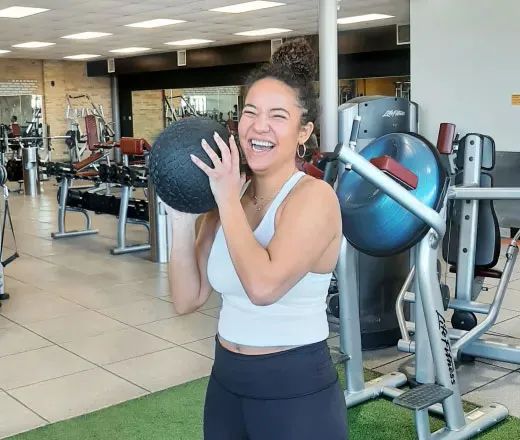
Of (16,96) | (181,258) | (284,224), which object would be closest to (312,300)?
(284,224)

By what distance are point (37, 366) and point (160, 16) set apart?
24.4 ft

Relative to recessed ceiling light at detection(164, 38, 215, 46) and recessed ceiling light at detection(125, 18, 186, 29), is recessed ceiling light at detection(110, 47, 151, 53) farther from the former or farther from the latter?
recessed ceiling light at detection(125, 18, 186, 29)

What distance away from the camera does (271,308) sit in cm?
138

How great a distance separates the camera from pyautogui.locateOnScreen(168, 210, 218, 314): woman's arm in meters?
1.52

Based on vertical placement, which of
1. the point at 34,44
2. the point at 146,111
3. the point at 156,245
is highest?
the point at 34,44

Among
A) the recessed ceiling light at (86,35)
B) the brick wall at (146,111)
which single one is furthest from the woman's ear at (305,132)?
the brick wall at (146,111)

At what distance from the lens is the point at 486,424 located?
112 inches

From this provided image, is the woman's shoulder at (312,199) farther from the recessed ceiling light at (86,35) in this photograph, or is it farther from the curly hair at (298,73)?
the recessed ceiling light at (86,35)

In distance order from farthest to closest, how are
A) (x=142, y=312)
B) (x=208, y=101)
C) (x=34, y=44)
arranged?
(x=208, y=101), (x=34, y=44), (x=142, y=312)

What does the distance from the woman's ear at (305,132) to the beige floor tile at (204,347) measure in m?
2.55

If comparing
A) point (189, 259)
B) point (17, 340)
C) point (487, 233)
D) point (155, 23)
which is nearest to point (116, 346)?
point (17, 340)

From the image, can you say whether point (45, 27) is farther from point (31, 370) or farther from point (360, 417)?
point (360, 417)

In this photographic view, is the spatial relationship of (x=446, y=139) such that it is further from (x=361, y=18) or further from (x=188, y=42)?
(x=188, y=42)

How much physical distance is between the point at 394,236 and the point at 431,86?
190 inches
